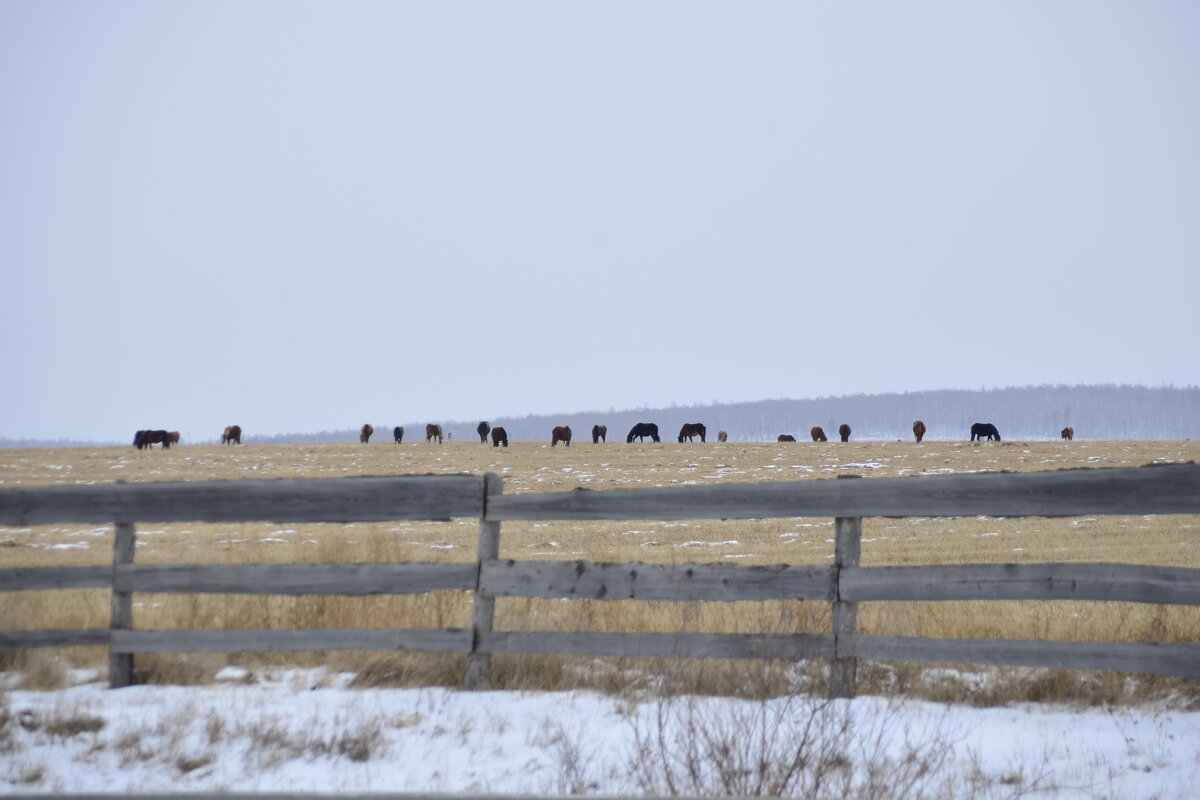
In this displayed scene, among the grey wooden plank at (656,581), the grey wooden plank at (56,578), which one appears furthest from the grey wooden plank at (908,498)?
the grey wooden plank at (56,578)

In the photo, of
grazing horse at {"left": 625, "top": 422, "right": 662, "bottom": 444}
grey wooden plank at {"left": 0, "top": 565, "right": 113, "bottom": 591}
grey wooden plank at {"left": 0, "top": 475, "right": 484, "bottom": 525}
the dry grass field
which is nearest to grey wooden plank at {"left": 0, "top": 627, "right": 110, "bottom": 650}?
the dry grass field

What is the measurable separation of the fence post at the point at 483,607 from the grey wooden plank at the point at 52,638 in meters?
2.51

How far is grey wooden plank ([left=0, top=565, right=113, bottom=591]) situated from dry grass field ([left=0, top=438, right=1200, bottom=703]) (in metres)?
0.51

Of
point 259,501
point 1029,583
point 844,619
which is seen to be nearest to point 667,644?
point 844,619

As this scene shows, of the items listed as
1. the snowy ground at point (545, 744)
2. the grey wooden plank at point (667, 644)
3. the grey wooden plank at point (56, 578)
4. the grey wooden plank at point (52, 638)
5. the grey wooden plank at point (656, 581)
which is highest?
the grey wooden plank at point (656, 581)

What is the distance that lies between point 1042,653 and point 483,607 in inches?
138

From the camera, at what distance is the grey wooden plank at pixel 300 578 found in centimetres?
664

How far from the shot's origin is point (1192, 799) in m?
4.64

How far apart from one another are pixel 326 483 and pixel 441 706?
1816 millimetres

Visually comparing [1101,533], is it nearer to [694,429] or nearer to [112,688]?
[112,688]

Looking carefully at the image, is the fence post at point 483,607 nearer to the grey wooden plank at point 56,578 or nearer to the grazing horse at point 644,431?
the grey wooden plank at point 56,578

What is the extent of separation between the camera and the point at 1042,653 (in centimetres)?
596

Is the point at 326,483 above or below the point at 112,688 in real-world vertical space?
above

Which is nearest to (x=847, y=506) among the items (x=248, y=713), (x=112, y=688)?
(x=248, y=713)
